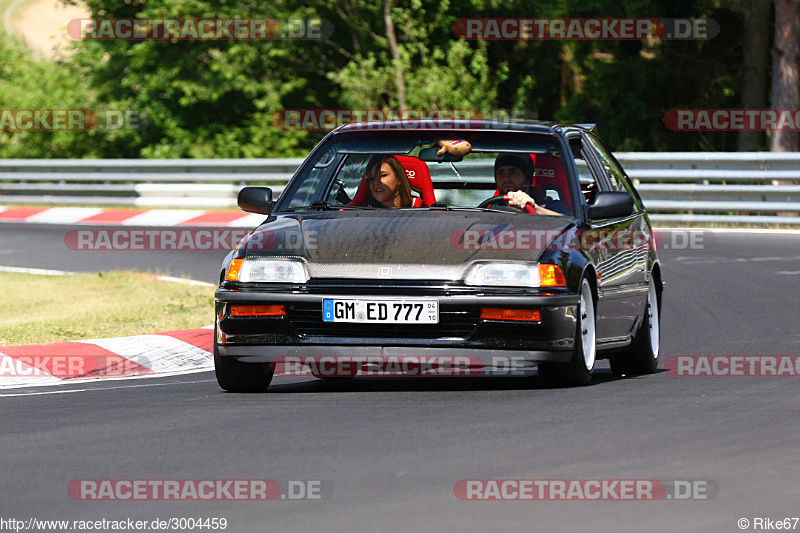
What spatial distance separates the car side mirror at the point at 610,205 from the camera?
28.6 feet

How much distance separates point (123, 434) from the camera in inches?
266

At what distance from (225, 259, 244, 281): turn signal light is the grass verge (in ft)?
10.6

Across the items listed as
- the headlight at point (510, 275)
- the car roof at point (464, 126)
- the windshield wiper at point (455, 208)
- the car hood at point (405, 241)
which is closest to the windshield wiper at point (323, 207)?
the car hood at point (405, 241)

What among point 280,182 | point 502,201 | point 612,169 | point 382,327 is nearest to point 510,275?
point 382,327

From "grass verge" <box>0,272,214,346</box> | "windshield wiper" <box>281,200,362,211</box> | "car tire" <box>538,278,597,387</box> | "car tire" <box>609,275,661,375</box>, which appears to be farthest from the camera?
"grass verge" <box>0,272,214,346</box>

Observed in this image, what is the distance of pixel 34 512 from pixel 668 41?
24881mm

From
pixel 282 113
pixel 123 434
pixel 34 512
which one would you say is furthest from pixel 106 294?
pixel 282 113

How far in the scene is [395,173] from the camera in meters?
9.07

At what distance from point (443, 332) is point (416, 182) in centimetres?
158

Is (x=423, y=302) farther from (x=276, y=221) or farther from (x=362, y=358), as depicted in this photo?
(x=276, y=221)

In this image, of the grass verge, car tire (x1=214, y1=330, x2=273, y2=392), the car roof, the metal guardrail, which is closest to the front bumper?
car tire (x1=214, y1=330, x2=273, y2=392)

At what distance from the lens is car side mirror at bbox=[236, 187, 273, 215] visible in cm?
902

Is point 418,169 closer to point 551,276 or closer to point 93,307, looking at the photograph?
point 551,276

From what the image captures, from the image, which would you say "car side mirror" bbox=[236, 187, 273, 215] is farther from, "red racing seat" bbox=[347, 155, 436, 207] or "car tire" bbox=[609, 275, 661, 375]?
→ "car tire" bbox=[609, 275, 661, 375]
